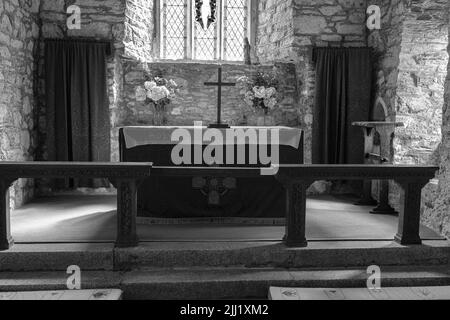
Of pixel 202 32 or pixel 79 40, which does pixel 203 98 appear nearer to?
pixel 202 32

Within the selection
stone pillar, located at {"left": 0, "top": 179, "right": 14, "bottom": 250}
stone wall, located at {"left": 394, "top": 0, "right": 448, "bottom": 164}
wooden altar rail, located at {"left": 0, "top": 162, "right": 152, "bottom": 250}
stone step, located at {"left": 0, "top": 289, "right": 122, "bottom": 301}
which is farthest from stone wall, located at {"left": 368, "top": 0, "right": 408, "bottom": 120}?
stone pillar, located at {"left": 0, "top": 179, "right": 14, "bottom": 250}

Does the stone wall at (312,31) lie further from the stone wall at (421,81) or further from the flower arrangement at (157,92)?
the flower arrangement at (157,92)

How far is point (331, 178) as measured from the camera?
12.0ft

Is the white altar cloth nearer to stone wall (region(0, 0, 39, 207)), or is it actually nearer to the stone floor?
the stone floor

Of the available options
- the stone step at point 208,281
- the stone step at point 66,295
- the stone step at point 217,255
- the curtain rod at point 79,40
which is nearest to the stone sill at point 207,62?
the curtain rod at point 79,40

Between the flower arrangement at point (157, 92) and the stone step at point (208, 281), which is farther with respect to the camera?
the flower arrangement at point (157, 92)

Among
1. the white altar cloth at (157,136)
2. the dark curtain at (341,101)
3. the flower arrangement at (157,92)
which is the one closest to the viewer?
the white altar cloth at (157,136)

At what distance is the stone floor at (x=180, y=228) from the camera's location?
12.8 ft

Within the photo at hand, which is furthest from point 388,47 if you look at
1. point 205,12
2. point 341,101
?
point 205,12

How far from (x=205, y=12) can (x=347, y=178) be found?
13.3 feet

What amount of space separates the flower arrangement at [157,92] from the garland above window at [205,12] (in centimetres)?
125

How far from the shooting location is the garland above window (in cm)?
672
